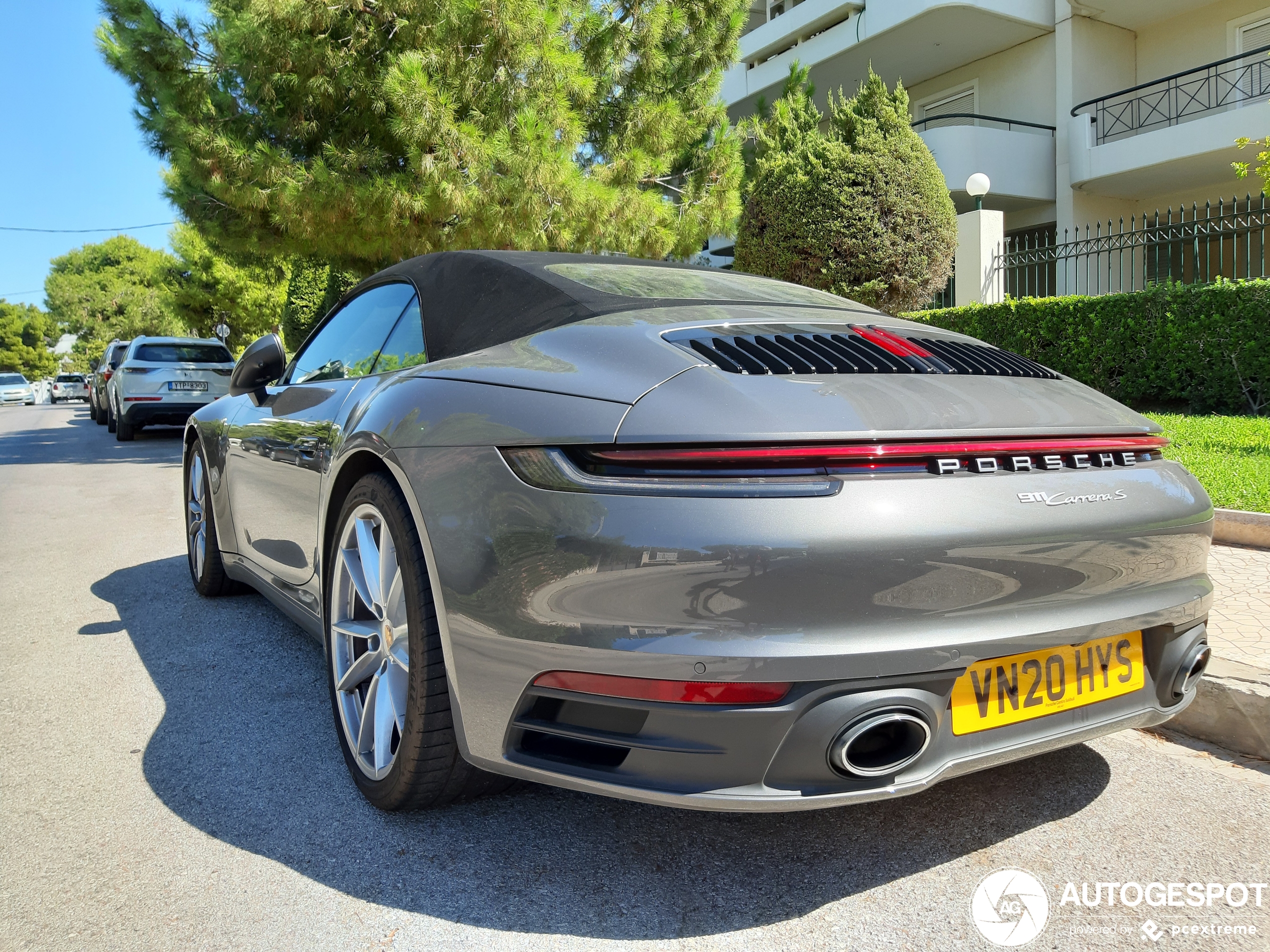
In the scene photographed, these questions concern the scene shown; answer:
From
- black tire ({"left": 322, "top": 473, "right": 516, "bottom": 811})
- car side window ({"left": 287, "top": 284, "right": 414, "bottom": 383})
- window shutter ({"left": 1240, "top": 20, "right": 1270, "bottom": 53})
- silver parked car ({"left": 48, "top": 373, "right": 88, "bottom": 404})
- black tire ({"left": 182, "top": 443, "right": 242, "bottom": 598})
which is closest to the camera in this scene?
black tire ({"left": 322, "top": 473, "right": 516, "bottom": 811})

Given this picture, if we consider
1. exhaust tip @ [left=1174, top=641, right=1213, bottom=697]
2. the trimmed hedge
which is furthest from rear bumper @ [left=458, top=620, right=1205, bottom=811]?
the trimmed hedge

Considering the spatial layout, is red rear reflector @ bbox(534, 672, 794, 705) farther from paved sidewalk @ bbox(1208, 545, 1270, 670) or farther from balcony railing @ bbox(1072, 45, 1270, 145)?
balcony railing @ bbox(1072, 45, 1270, 145)

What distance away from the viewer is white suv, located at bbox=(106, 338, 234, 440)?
14.4 meters

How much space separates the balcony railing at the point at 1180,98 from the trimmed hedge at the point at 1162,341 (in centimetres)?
741

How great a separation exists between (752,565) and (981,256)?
12345 millimetres

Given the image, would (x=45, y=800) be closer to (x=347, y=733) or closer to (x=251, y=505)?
(x=347, y=733)

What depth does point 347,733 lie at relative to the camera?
7.94 feet

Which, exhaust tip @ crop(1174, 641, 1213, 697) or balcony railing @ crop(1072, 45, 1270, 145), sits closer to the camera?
exhaust tip @ crop(1174, 641, 1213, 697)

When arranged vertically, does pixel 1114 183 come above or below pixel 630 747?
above

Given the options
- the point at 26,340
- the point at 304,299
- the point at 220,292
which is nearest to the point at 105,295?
the point at 26,340

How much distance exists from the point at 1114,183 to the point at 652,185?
356 inches

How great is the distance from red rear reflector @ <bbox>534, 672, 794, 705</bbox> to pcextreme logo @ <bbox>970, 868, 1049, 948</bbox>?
2.23 ft

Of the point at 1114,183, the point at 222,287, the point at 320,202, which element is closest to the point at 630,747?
the point at 320,202

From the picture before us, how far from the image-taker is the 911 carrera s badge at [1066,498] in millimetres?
1762
